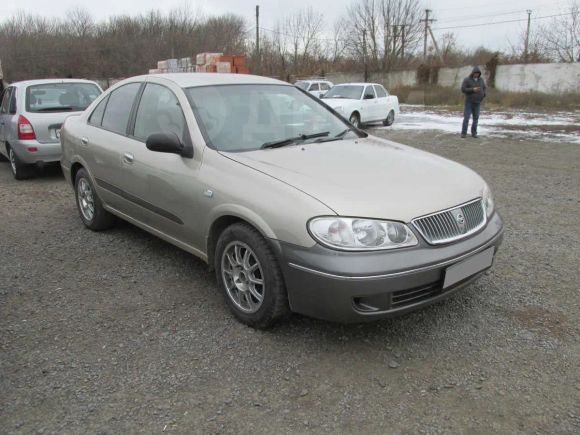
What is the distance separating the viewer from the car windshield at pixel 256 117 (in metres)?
3.52

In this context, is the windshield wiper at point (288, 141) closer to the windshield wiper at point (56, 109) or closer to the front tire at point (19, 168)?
the windshield wiper at point (56, 109)

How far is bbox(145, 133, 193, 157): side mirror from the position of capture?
334cm

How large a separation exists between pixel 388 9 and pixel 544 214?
1630 inches

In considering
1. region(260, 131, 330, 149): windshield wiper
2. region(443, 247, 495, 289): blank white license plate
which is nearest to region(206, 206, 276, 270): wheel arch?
region(260, 131, 330, 149): windshield wiper

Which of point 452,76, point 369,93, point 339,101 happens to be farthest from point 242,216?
point 452,76

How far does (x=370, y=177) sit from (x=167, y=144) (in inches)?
55.1

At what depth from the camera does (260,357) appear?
2.86 meters

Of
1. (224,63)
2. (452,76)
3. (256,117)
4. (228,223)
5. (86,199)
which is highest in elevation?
(452,76)

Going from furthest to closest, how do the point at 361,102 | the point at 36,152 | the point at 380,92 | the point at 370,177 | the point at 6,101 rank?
the point at 380,92 → the point at 361,102 → the point at 6,101 → the point at 36,152 → the point at 370,177

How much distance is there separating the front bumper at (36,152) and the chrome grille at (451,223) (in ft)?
20.7

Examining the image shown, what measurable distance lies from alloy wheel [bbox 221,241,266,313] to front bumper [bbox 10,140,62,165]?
527 cm

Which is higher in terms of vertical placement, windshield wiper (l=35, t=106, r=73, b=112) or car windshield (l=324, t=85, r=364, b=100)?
car windshield (l=324, t=85, r=364, b=100)

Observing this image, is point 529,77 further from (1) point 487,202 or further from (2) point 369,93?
(1) point 487,202

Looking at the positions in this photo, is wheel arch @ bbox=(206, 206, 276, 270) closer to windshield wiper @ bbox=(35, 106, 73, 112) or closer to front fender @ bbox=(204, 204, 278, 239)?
front fender @ bbox=(204, 204, 278, 239)
